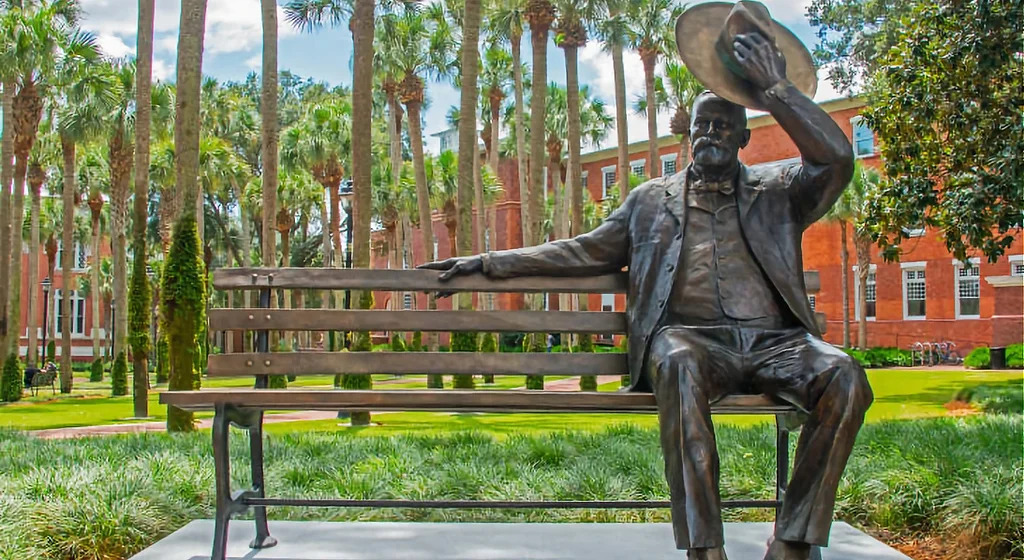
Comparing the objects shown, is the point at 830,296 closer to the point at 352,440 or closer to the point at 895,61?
the point at 895,61

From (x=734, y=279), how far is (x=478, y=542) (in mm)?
1779

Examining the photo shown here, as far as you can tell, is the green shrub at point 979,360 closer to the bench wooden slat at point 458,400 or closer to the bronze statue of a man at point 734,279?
the bronze statue of a man at point 734,279

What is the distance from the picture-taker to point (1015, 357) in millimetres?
31812

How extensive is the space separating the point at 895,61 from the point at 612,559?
10329 millimetres

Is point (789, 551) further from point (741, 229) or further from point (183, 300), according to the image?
point (183, 300)

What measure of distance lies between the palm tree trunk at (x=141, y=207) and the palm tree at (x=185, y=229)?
3221 millimetres

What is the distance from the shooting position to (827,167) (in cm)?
390

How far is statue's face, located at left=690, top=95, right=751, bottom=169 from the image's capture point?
4.07 m

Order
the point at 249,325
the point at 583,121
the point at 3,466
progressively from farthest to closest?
the point at 583,121, the point at 3,466, the point at 249,325

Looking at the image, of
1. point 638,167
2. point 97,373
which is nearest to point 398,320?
point 97,373

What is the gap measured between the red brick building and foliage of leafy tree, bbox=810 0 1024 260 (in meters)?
24.1

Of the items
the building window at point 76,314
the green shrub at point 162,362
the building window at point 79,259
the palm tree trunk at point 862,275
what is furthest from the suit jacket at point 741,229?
the building window at point 79,259

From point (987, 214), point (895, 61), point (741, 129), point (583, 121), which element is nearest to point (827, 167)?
point (741, 129)

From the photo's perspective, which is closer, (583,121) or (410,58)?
(410,58)
